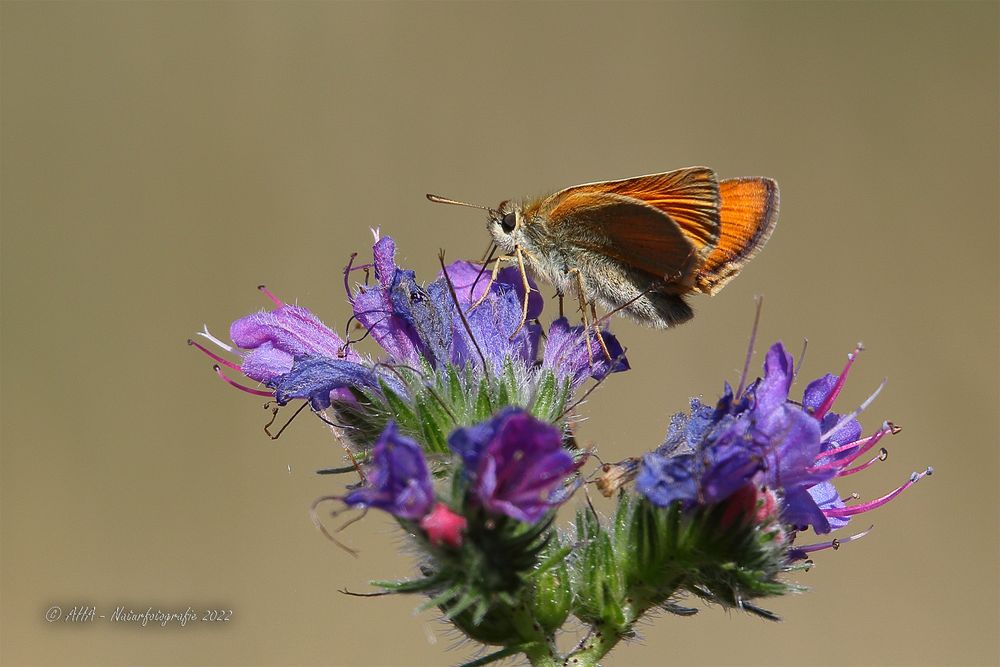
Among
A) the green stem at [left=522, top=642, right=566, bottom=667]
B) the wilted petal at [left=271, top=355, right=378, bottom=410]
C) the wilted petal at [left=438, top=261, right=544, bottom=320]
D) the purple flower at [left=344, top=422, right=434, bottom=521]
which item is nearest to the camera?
the purple flower at [left=344, top=422, right=434, bottom=521]

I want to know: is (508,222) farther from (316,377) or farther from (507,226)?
(316,377)

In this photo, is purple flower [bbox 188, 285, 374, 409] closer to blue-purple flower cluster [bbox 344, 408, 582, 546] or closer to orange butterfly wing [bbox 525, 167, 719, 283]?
blue-purple flower cluster [bbox 344, 408, 582, 546]

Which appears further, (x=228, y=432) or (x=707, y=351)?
(x=707, y=351)

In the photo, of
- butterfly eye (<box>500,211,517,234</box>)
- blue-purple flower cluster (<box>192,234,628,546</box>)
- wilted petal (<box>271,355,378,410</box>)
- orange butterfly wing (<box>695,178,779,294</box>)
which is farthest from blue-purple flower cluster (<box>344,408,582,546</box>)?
butterfly eye (<box>500,211,517,234</box>)

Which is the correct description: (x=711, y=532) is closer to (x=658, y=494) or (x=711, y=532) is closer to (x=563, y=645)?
(x=658, y=494)

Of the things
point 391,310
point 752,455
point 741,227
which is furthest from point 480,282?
point 752,455

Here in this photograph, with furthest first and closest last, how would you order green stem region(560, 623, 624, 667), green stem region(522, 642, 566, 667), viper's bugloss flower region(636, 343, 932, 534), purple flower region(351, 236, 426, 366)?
1. purple flower region(351, 236, 426, 366)
2. green stem region(560, 623, 624, 667)
3. green stem region(522, 642, 566, 667)
4. viper's bugloss flower region(636, 343, 932, 534)

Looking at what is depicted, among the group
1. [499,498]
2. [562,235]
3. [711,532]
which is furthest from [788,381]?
[562,235]

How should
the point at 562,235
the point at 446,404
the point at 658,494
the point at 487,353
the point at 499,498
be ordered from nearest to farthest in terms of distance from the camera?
the point at 499,498 → the point at 658,494 → the point at 446,404 → the point at 487,353 → the point at 562,235
